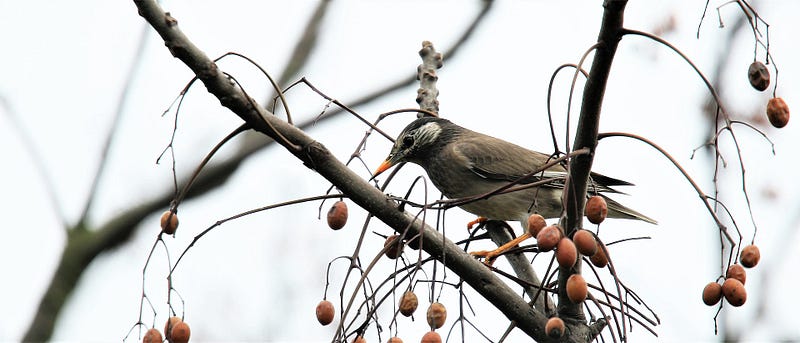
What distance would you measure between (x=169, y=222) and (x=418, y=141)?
141 inches

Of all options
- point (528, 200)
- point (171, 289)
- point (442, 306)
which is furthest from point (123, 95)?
point (442, 306)

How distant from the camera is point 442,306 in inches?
117

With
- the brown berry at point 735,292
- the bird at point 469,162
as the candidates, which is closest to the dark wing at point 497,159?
the bird at point 469,162

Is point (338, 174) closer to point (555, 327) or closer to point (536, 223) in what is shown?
point (536, 223)

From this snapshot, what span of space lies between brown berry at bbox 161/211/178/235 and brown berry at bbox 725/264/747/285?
2124 millimetres

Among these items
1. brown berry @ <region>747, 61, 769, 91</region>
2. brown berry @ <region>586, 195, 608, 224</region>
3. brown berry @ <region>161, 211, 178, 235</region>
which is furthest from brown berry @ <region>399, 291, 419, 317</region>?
brown berry @ <region>747, 61, 769, 91</region>

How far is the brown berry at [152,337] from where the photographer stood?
3119mm

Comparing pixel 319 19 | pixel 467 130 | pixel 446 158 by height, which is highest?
pixel 319 19

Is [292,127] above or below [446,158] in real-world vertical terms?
below

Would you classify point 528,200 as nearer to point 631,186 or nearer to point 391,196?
point 631,186

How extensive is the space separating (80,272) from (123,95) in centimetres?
204

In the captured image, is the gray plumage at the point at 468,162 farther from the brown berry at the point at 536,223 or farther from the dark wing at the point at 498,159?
the brown berry at the point at 536,223

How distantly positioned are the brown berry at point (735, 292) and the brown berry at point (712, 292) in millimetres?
24

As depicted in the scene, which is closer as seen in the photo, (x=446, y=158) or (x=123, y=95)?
(x=446, y=158)
